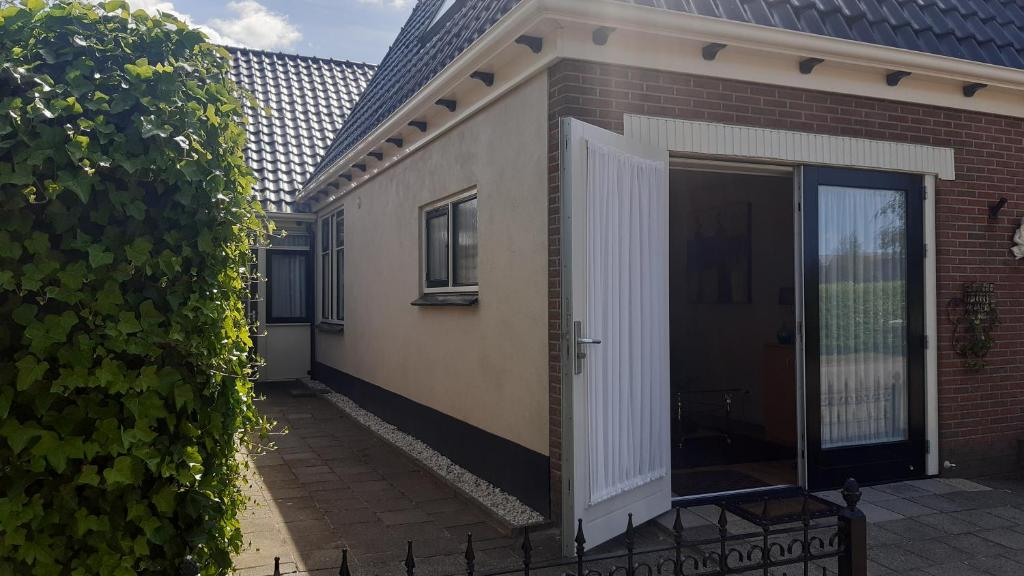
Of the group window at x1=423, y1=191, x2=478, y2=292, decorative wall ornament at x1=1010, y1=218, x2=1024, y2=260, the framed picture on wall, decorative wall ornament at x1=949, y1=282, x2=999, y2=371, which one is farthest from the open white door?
the framed picture on wall

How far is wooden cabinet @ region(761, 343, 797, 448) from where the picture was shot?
7.45 metres

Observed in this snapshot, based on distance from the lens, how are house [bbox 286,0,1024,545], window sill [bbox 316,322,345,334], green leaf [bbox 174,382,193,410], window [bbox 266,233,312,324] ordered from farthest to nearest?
window [bbox 266,233,312,324], window sill [bbox 316,322,345,334], house [bbox 286,0,1024,545], green leaf [bbox 174,382,193,410]

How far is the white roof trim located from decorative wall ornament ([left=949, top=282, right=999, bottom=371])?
3.12 feet

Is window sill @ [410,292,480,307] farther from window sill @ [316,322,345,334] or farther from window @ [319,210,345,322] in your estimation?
window @ [319,210,345,322]

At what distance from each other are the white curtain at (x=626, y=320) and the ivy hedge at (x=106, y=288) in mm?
2200

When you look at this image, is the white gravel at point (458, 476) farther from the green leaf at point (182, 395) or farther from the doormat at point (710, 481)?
the green leaf at point (182, 395)

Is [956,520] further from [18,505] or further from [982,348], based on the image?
[18,505]

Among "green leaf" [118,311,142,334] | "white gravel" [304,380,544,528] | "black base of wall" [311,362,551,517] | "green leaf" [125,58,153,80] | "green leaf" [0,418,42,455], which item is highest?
"green leaf" [125,58,153,80]

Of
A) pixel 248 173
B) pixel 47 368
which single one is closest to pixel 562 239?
pixel 248 173

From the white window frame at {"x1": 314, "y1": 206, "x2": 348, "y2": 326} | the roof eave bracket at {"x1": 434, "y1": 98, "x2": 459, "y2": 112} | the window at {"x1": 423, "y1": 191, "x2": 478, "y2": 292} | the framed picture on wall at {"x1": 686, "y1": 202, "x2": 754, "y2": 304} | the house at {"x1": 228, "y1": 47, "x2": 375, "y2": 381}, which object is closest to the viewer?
the roof eave bracket at {"x1": 434, "y1": 98, "x2": 459, "y2": 112}

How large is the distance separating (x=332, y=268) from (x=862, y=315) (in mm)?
8287

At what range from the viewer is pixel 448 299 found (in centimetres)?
688

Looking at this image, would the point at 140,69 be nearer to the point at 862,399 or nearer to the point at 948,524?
the point at 948,524

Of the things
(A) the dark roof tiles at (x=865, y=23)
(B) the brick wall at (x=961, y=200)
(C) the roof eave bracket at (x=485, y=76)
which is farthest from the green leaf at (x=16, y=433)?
(B) the brick wall at (x=961, y=200)
